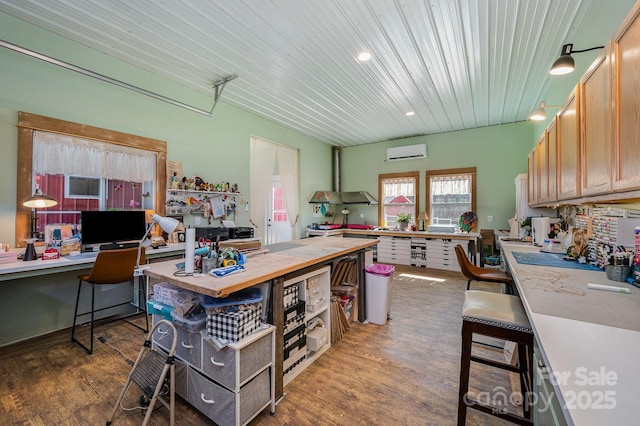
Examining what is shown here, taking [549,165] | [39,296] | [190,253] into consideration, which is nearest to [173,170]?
[39,296]

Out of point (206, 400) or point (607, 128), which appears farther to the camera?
point (206, 400)

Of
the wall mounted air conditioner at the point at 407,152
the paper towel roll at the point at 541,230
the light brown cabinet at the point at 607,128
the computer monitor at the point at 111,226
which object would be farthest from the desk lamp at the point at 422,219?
the computer monitor at the point at 111,226

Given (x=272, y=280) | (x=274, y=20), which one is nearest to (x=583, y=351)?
(x=272, y=280)

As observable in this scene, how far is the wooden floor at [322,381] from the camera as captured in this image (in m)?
1.64

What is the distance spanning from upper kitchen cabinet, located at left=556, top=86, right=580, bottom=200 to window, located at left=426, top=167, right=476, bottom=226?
371cm

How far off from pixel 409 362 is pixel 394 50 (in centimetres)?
314

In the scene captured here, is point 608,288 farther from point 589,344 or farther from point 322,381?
point 322,381

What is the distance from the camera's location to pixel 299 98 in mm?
4148

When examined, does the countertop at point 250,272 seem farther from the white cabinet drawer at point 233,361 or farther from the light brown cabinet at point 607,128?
the light brown cabinet at point 607,128

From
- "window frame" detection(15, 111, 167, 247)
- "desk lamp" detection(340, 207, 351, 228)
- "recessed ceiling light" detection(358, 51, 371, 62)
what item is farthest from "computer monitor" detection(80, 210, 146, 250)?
"desk lamp" detection(340, 207, 351, 228)

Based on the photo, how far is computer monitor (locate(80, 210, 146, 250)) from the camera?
2.83m

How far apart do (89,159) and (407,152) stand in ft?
19.1

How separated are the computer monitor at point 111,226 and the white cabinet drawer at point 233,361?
226 centimetres

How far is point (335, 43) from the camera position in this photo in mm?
2752
